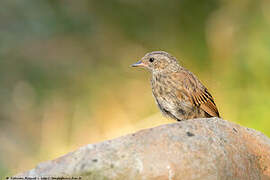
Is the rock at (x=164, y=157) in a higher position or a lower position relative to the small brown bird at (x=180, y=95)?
lower

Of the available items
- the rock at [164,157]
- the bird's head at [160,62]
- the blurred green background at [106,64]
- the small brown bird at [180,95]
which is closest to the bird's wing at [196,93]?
the small brown bird at [180,95]

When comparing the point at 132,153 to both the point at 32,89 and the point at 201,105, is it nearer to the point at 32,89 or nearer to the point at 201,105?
the point at 201,105

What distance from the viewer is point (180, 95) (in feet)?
15.9

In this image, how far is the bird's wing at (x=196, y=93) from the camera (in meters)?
4.87

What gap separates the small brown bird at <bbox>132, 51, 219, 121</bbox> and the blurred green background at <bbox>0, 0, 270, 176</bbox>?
201 cm

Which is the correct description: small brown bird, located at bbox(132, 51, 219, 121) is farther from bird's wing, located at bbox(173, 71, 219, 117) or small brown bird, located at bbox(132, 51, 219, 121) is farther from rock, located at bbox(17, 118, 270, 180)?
rock, located at bbox(17, 118, 270, 180)

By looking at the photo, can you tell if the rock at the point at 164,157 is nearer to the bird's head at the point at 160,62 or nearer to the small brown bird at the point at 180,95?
the small brown bird at the point at 180,95

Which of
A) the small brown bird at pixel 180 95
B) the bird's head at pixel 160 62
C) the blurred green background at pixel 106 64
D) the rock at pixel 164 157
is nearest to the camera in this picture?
the rock at pixel 164 157

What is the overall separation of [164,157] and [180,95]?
164 cm

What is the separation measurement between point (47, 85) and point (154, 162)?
5.38m

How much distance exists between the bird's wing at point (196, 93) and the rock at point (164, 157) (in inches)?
45.4

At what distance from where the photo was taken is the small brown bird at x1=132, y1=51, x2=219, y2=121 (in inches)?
189

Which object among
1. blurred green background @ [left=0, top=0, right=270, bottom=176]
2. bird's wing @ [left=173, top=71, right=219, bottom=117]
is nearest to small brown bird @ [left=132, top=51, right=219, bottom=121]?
bird's wing @ [left=173, top=71, right=219, bottom=117]

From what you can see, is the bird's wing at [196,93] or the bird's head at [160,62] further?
the bird's head at [160,62]
